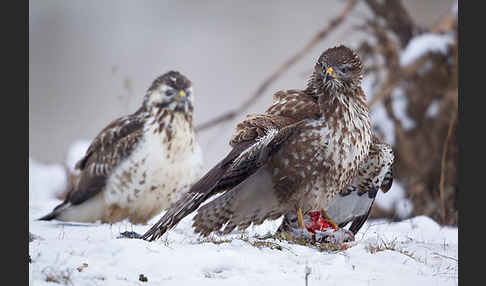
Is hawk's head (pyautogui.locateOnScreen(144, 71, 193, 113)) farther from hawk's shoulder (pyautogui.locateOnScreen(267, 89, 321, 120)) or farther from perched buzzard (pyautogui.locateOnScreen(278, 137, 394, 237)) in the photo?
perched buzzard (pyautogui.locateOnScreen(278, 137, 394, 237))

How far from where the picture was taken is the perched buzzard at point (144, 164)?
573 centimetres

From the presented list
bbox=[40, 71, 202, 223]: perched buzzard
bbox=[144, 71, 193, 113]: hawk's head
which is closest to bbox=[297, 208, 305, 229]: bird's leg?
bbox=[40, 71, 202, 223]: perched buzzard

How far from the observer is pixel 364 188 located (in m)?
4.84

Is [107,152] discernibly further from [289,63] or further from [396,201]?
[396,201]

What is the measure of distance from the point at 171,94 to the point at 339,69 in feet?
7.19

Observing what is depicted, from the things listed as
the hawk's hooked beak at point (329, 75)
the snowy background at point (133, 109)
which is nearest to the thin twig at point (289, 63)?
the snowy background at point (133, 109)

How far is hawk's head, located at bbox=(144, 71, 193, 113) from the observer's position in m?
5.91

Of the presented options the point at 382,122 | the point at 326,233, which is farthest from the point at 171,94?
the point at 382,122

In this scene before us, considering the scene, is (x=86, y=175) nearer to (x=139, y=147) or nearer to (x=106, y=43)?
(x=139, y=147)

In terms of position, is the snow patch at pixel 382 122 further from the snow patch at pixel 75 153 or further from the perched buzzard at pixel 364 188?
the snow patch at pixel 75 153

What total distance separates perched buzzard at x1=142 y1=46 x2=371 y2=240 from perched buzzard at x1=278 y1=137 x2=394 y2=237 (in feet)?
1.50

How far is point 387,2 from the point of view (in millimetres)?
7852

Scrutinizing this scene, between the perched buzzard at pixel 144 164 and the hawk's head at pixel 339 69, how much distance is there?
193cm

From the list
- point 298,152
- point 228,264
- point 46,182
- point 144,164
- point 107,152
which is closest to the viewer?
point 228,264
